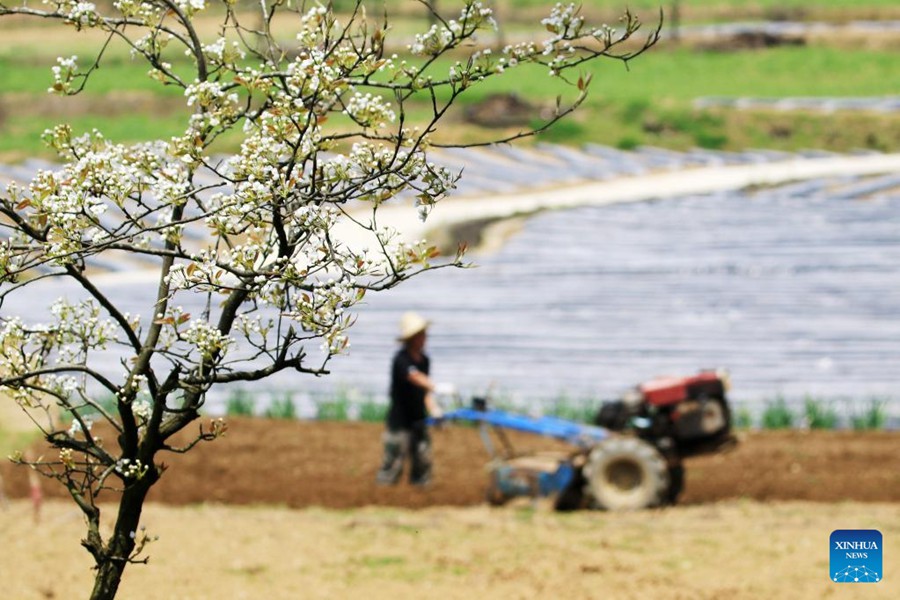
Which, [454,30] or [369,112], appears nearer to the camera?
[454,30]

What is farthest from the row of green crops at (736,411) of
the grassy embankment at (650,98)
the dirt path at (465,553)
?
the grassy embankment at (650,98)

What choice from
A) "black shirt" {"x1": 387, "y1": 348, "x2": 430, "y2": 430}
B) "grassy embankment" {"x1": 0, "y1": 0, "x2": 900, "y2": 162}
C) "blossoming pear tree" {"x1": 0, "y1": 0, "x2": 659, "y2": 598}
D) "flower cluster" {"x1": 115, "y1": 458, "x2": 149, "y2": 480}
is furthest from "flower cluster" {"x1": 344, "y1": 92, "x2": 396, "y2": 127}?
"grassy embankment" {"x1": 0, "y1": 0, "x2": 900, "y2": 162}

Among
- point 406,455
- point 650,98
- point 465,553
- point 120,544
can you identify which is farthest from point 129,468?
point 650,98

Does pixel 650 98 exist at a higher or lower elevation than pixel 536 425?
higher

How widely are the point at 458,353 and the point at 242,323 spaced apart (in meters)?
10.9

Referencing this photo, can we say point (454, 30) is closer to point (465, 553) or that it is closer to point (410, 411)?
point (465, 553)

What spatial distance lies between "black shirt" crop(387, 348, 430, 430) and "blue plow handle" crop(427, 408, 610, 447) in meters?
0.41

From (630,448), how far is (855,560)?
235cm

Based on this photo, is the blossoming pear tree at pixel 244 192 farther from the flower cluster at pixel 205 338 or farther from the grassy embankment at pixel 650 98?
the grassy embankment at pixel 650 98

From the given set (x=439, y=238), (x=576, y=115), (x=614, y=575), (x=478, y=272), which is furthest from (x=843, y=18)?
(x=614, y=575)

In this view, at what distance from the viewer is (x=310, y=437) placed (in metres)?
13.0

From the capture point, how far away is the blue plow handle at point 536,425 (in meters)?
10.3

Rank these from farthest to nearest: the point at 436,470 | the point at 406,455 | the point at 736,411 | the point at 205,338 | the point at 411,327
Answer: the point at 736,411, the point at 436,470, the point at 406,455, the point at 411,327, the point at 205,338

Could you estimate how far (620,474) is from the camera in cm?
1034
